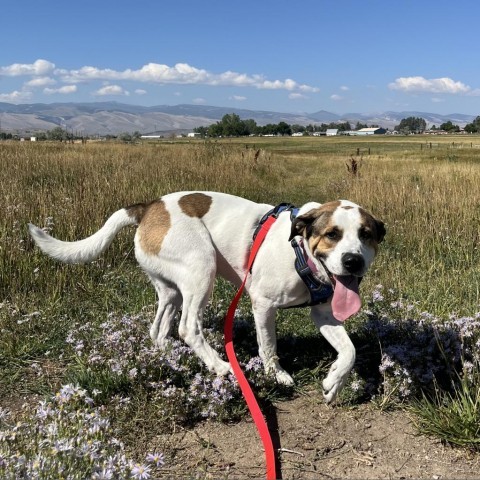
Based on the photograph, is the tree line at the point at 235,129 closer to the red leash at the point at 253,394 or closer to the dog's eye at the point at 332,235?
the red leash at the point at 253,394

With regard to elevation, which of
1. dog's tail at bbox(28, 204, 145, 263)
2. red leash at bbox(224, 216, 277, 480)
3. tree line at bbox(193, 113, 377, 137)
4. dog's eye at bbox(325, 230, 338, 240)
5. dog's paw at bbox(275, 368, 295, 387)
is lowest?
dog's paw at bbox(275, 368, 295, 387)

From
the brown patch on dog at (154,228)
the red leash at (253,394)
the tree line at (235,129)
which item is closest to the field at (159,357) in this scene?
the red leash at (253,394)

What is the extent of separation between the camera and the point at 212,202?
12.7ft

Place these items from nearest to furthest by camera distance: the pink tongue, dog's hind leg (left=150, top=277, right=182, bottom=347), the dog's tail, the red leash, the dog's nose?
1. the red leash
2. the dog's nose
3. the pink tongue
4. the dog's tail
5. dog's hind leg (left=150, top=277, right=182, bottom=347)

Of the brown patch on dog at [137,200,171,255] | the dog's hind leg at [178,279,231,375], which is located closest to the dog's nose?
the dog's hind leg at [178,279,231,375]

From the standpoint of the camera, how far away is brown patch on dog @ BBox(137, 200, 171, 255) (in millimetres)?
3733

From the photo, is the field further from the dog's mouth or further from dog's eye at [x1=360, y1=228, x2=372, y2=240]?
dog's eye at [x1=360, y1=228, x2=372, y2=240]

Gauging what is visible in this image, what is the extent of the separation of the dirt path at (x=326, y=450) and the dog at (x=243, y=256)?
0.81 ft

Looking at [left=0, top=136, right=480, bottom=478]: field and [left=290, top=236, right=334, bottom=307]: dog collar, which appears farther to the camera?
[left=290, top=236, right=334, bottom=307]: dog collar

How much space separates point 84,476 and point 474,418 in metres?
2.10

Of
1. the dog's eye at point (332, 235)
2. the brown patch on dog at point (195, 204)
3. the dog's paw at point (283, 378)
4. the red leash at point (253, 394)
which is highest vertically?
the brown patch on dog at point (195, 204)

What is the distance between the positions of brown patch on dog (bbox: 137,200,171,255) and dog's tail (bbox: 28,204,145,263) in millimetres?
128

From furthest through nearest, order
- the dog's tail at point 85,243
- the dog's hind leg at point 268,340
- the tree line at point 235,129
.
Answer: the tree line at point 235,129
the dog's tail at point 85,243
the dog's hind leg at point 268,340

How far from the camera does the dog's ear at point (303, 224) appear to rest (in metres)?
3.23
